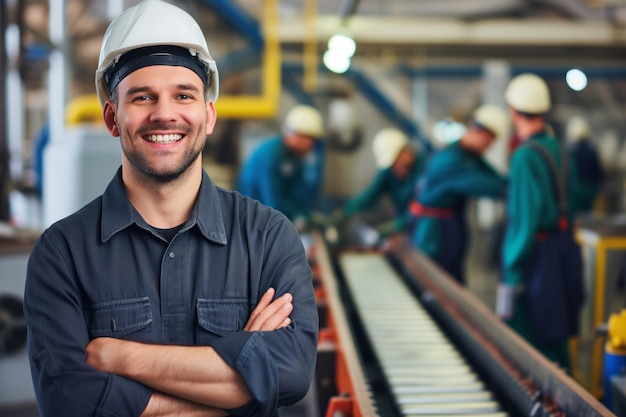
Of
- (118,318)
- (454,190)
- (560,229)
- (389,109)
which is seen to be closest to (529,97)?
(560,229)

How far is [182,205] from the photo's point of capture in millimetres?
1521

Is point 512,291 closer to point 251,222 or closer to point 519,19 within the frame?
point 251,222

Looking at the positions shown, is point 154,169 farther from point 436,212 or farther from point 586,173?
point 586,173

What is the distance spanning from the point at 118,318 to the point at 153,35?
58 cm

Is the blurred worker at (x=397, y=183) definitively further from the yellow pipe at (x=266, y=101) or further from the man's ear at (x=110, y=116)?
the man's ear at (x=110, y=116)

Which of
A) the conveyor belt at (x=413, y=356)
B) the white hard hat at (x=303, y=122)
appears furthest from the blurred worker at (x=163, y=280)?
the white hard hat at (x=303, y=122)

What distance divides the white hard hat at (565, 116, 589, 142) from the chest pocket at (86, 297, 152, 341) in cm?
968

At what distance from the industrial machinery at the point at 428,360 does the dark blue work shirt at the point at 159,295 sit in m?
0.57

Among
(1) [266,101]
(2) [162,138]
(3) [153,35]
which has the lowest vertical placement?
(2) [162,138]

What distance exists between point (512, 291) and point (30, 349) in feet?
9.59

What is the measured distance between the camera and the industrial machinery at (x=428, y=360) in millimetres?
2135

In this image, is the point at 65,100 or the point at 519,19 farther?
the point at 519,19

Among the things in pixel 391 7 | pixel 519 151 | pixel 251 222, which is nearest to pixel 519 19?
pixel 391 7

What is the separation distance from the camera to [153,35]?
1429 mm
